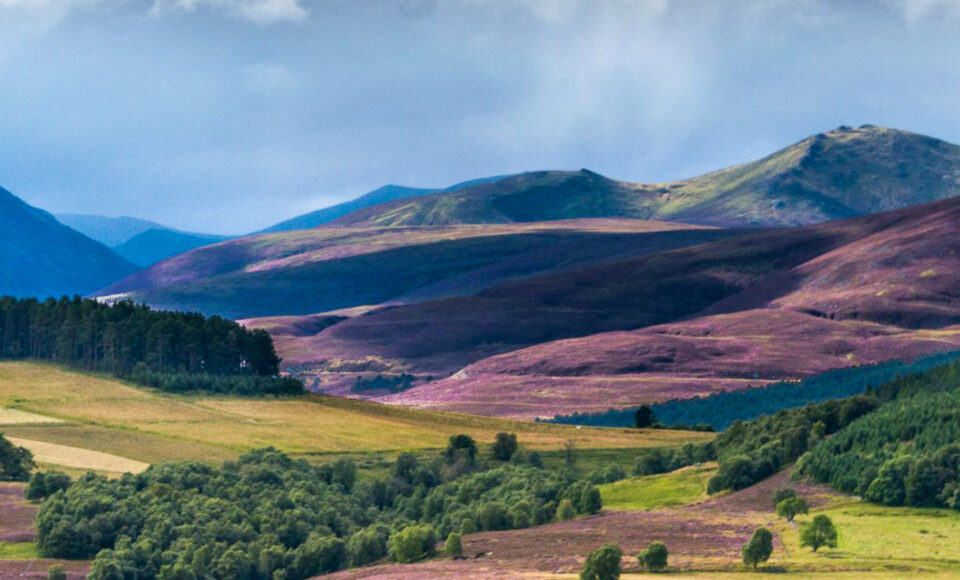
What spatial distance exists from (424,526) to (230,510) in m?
17.5

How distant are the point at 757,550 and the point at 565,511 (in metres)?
34.0

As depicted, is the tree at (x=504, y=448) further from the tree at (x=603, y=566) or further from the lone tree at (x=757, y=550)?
the tree at (x=603, y=566)

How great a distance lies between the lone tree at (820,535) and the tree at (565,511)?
29.4 m

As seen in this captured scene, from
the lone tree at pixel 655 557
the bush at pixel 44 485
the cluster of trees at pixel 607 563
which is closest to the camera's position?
the cluster of trees at pixel 607 563

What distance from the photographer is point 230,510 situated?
114 metres

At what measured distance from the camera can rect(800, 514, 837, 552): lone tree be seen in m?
86.6

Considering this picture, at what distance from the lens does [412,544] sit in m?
101

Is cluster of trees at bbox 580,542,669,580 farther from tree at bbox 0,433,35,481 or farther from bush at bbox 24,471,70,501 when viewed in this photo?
tree at bbox 0,433,35,481

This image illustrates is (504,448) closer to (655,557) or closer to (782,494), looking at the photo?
(782,494)

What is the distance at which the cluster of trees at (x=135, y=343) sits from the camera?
7200 inches

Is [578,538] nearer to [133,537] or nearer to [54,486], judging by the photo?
[133,537]

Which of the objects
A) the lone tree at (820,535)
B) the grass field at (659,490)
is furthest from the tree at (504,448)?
the lone tree at (820,535)

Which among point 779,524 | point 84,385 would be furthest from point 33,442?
point 779,524

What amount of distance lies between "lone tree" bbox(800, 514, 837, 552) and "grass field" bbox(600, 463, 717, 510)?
101 feet
